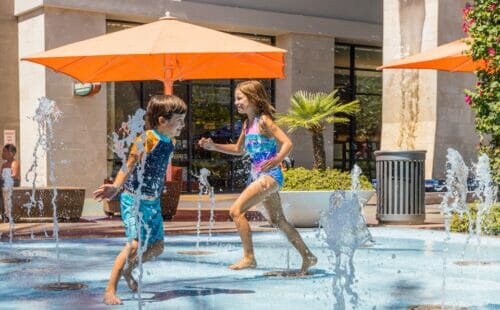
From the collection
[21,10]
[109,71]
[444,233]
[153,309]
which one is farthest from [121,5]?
[153,309]

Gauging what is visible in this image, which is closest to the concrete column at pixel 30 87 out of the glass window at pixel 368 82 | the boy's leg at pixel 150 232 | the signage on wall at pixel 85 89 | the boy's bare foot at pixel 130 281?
the signage on wall at pixel 85 89

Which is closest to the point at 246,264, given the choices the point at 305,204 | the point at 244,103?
the point at 244,103

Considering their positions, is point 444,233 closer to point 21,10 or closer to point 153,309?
point 153,309

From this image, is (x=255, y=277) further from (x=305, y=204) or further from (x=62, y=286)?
(x=305, y=204)

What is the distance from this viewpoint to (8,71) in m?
19.8

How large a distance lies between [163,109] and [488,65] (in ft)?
21.0

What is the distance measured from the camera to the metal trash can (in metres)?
11.8

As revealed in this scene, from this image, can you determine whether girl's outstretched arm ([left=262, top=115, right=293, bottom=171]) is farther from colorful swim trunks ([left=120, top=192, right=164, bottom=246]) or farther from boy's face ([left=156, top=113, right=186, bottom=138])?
colorful swim trunks ([left=120, top=192, right=164, bottom=246])

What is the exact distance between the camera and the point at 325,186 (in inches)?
435

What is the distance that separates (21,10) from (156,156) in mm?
15169

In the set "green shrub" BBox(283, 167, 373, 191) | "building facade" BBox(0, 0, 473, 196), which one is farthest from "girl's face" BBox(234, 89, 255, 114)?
"building facade" BBox(0, 0, 473, 196)

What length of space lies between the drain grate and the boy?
80cm

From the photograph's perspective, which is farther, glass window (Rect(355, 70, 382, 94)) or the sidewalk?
glass window (Rect(355, 70, 382, 94))

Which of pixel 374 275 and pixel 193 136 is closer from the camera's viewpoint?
pixel 374 275
